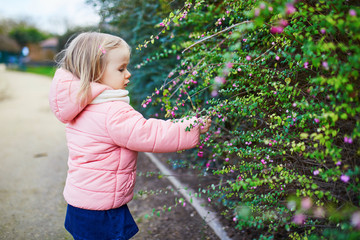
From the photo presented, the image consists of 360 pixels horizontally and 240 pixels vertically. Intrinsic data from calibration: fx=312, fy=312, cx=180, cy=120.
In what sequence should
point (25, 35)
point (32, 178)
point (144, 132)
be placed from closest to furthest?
point (144, 132)
point (32, 178)
point (25, 35)

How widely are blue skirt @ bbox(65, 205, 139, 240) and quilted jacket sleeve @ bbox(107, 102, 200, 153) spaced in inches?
20.6

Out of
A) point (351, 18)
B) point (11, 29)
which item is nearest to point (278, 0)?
point (351, 18)

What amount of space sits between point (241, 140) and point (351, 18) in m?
1.19

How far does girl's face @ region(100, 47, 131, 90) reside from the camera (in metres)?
2.04

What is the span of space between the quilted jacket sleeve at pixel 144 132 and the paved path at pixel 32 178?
1.73 m

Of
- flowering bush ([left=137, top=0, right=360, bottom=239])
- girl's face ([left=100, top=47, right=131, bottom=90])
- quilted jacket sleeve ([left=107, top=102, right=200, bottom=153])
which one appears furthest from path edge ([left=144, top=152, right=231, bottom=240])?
girl's face ([left=100, top=47, right=131, bottom=90])

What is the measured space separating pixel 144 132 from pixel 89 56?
0.63 metres

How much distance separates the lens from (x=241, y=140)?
7.21 ft

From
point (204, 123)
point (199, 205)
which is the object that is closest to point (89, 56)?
point (204, 123)

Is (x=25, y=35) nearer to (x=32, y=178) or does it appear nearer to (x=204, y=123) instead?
(x=32, y=178)

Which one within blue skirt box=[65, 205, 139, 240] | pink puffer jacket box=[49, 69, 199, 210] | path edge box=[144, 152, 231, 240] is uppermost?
pink puffer jacket box=[49, 69, 199, 210]

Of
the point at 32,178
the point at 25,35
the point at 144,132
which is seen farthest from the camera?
Answer: the point at 25,35

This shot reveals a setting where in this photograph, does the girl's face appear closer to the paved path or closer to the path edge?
the path edge

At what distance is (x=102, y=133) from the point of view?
76.2 inches
